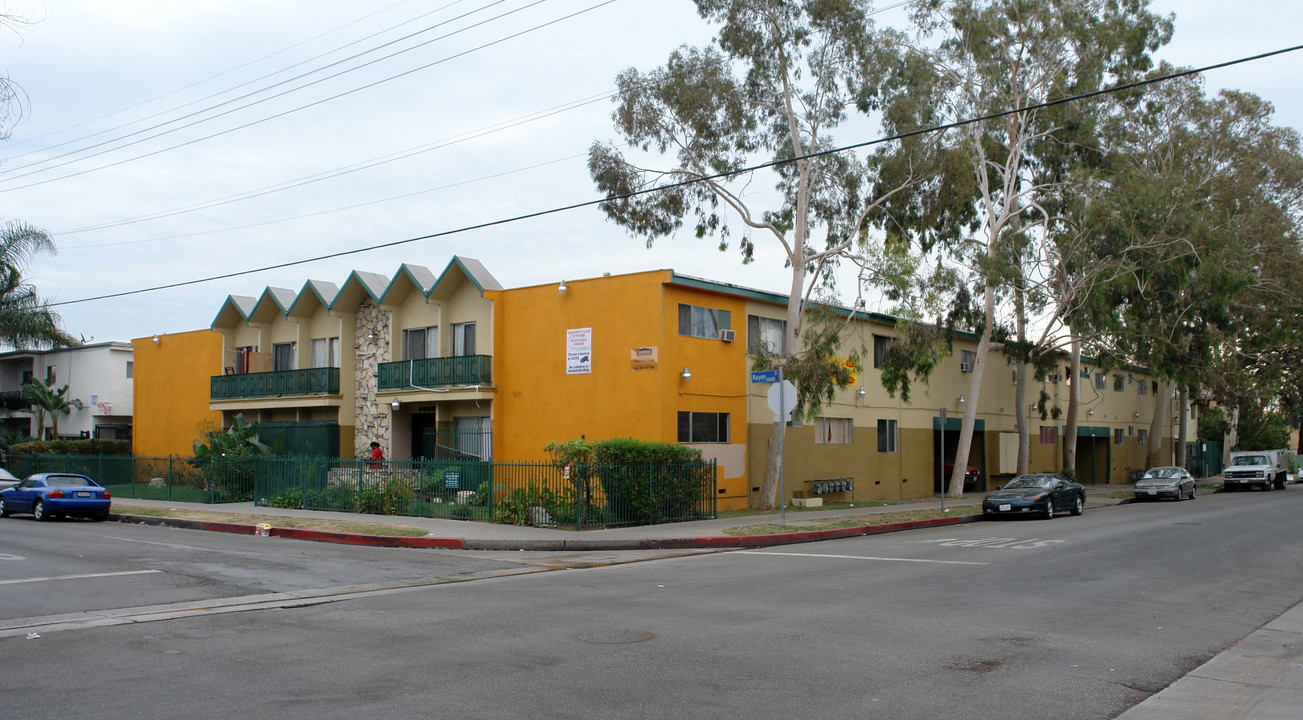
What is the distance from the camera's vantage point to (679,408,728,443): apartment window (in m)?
26.3

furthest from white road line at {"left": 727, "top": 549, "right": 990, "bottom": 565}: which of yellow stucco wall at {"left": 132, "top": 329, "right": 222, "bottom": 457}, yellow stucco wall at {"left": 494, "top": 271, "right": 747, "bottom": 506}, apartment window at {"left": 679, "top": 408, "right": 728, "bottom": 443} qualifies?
yellow stucco wall at {"left": 132, "top": 329, "right": 222, "bottom": 457}

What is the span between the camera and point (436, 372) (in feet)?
102

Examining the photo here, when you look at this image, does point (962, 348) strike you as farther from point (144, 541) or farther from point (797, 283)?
point (144, 541)

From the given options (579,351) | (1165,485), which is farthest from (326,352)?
(1165,485)

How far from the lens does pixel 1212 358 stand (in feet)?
150

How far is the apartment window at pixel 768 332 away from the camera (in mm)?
28953

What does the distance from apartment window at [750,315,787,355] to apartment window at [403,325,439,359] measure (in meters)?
10.8

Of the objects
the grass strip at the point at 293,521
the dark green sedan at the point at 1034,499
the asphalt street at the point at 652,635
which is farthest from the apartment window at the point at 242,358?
the dark green sedan at the point at 1034,499

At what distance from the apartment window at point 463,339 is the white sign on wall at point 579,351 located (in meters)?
4.66

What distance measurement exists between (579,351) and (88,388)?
34144 mm

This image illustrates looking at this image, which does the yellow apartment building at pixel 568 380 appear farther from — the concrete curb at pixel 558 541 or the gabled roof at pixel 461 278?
the concrete curb at pixel 558 541

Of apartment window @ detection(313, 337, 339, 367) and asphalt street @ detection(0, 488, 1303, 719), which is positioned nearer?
asphalt street @ detection(0, 488, 1303, 719)

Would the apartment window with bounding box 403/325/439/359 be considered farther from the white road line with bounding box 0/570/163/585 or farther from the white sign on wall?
the white road line with bounding box 0/570/163/585

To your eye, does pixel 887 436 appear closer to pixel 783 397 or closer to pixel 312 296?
pixel 783 397
